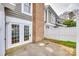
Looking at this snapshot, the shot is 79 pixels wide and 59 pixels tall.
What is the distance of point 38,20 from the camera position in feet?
6.73

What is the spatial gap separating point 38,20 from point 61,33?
455 mm

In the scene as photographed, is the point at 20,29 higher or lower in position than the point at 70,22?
lower

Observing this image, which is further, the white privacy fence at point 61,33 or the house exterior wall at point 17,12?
the white privacy fence at point 61,33

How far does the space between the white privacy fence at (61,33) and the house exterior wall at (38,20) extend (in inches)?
3.5

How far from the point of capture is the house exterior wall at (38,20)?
2.05m

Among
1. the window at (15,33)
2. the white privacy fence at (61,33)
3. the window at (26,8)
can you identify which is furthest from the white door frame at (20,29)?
the white privacy fence at (61,33)

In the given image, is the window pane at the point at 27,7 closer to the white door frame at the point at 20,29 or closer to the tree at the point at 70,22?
the white door frame at the point at 20,29

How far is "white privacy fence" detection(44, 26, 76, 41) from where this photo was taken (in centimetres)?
200

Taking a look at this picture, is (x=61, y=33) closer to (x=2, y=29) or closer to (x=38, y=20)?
(x=38, y=20)

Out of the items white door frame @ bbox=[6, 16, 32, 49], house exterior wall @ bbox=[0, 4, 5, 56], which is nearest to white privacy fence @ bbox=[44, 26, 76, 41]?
white door frame @ bbox=[6, 16, 32, 49]

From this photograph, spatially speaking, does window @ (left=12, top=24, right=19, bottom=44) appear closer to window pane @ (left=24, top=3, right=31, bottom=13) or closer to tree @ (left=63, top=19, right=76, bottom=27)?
window pane @ (left=24, top=3, right=31, bottom=13)

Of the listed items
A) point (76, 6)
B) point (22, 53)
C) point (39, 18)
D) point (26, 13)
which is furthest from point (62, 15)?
point (22, 53)

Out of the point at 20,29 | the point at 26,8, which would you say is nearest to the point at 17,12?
the point at 26,8

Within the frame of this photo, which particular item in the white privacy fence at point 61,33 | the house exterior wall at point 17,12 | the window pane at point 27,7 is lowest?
the white privacy fence at point 61,33
